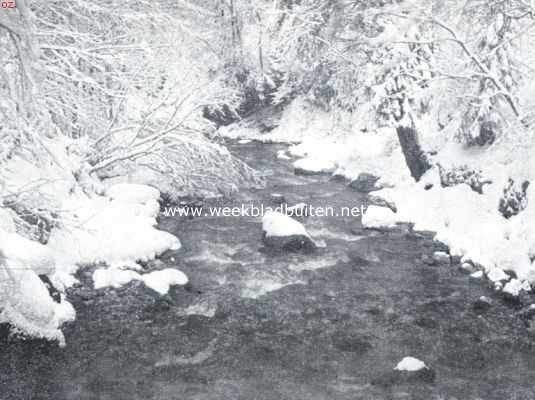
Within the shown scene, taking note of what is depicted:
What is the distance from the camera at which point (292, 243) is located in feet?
36.1

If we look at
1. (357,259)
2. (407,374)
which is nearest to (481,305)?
(407,374)

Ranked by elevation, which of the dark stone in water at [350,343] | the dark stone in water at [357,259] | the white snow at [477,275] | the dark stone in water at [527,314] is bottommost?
the dark stone in water at [357,259]

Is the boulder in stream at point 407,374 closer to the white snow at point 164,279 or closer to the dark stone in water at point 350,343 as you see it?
the dark stone in water at point 350,343

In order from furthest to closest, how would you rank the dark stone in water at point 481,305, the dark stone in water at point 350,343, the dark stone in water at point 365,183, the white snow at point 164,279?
1. the dark stone in water at point 365,183
2. the white snow at point 164,279
3. the dark stone in water at point 481,305
4. the dark stone in water at point 350,343

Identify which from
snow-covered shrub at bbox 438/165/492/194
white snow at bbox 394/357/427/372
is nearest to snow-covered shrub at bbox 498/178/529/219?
snow-covered shrub at bbox 438/165/492/194

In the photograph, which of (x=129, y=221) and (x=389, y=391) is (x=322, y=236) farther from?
(x=389, y=391)

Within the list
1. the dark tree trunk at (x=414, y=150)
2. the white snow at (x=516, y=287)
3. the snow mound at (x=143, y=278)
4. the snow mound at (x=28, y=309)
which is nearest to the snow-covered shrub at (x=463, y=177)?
the dark tree trunk at (x=414, y=150)

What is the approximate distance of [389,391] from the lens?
21.6ft

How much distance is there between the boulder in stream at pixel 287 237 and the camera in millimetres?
11016

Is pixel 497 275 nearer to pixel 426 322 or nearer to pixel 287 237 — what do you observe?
pixel 426 322

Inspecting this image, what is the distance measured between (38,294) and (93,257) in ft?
7.48

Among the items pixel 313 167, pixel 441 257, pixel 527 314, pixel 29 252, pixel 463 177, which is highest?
pixel 463 177

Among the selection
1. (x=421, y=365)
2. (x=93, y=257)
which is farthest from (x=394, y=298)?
(x=93, y=257)

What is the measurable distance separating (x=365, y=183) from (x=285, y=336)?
8347mm
